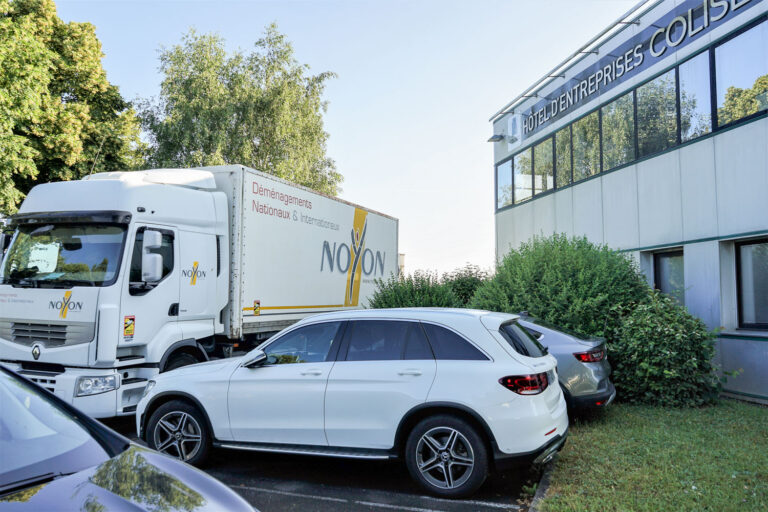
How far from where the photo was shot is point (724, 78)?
10.1 meters

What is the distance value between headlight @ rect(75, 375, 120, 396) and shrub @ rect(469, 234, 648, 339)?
6.27 metres

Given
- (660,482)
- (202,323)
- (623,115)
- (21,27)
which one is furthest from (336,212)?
(21,27)

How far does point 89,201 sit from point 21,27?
12.5 metres

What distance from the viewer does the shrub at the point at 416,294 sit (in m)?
11.3

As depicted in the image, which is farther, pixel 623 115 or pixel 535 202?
pixel 535 202

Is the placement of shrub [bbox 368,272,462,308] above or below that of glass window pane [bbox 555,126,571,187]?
below

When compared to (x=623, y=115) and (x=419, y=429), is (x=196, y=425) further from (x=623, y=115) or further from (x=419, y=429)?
(x=623, y=115)

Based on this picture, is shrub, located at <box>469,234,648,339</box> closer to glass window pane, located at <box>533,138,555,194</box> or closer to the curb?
the curb

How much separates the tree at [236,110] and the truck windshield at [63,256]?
60.8ft

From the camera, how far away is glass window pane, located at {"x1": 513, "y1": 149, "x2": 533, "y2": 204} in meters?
17.4

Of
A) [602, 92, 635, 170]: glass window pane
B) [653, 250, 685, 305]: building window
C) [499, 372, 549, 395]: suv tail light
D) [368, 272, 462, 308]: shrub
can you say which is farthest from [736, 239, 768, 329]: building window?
[499, 372, 549, 395]: suv tail light

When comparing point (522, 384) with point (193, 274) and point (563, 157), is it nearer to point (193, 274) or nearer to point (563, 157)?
point (193, 274)

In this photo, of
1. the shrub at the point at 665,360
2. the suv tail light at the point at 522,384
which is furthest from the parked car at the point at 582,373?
the suv tail light at the point at 522,384

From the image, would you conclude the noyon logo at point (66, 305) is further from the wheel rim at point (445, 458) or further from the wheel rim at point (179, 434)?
the wheel rim at point (445, 458)
